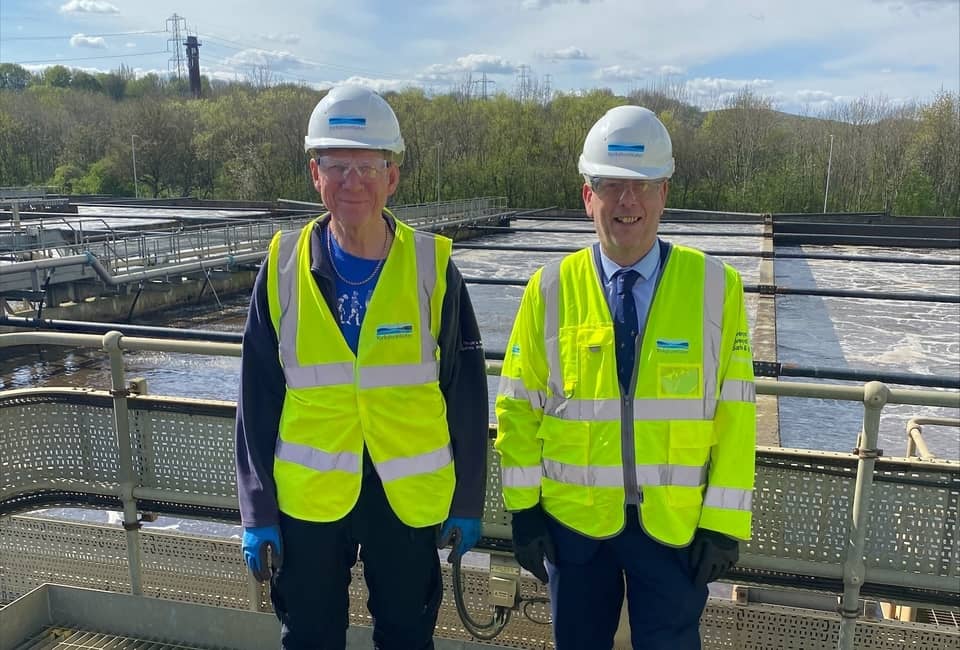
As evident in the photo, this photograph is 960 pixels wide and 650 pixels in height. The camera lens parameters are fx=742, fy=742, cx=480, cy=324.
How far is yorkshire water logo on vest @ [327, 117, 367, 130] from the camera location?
189 centimetres

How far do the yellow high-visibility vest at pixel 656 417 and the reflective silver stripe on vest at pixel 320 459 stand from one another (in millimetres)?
406

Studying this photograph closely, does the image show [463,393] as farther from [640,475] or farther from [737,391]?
[737,391]

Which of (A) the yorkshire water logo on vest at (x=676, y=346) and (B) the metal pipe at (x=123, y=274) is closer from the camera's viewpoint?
(A) the yorkshire water logo on vest at (x=676, y=346)

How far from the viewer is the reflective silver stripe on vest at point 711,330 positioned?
1.89 meters

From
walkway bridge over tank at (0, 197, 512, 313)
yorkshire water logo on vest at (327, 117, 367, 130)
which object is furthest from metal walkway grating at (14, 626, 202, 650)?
walkway bridge over tank at (0, 197, 512, 313)

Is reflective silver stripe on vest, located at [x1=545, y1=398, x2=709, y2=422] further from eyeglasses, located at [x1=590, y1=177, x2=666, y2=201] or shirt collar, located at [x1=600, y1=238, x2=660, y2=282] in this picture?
eyeglasses, located at [x1=590, y1=177, x2=666, y2=201]

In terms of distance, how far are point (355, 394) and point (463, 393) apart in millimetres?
294

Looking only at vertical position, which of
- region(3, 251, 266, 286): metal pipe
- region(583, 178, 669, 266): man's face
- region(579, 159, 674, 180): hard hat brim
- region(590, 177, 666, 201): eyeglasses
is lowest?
region(3, 251, 266, 286): metal pipe

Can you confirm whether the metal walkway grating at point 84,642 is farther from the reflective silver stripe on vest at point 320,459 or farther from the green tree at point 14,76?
the green tree at point 14,76

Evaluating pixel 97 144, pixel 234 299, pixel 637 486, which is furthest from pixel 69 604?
pixel 97 144

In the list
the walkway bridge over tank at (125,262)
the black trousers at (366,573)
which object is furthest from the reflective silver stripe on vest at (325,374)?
the walkway bridge over tank at (125,262)

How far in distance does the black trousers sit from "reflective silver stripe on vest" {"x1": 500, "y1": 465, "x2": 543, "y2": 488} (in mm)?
272

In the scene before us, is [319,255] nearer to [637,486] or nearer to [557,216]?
[637,486]

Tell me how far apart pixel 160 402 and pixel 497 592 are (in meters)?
1.37
